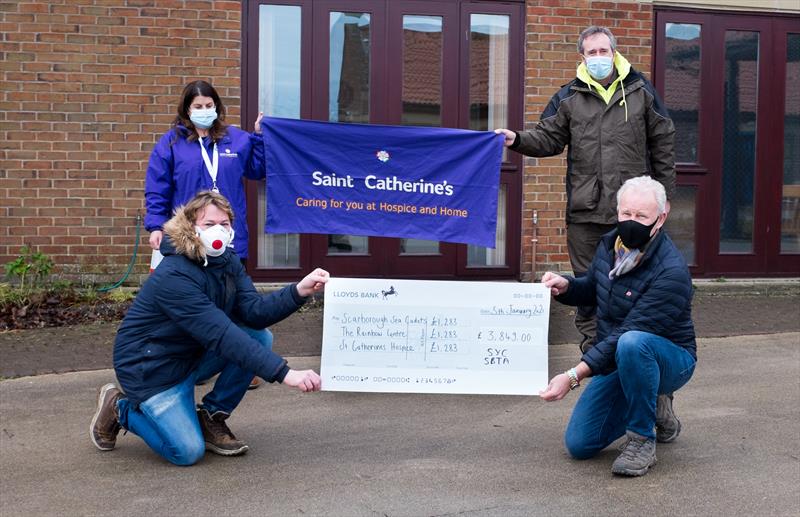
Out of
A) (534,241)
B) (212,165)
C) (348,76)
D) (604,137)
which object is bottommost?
(534,241)

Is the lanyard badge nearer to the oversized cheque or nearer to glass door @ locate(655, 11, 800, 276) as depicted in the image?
the oversized cheque

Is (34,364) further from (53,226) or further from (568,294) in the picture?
(568,294)

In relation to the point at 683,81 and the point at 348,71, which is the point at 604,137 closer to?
the point at 348,71

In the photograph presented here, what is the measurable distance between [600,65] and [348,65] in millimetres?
4360

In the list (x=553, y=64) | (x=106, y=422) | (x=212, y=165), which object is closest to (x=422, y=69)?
(x=553, y=64)

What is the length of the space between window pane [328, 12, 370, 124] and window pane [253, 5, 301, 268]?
338 mm

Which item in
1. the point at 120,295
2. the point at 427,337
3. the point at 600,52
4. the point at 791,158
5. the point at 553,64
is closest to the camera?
the point at 427,337

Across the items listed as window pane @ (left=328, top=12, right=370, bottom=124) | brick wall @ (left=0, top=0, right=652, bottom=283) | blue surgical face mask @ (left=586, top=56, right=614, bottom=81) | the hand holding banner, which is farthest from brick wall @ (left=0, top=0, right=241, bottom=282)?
blue surgical face mask @ (left=586, top=56, right=614, bottom=81)

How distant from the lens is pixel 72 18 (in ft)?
29.6

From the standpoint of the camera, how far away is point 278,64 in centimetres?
955

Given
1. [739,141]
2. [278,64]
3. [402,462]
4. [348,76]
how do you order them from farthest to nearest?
[739,141]
[348,76]
[278,64]
[402,462]

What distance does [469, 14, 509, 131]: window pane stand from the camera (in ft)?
32.3

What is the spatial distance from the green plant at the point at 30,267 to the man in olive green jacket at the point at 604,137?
5.06 meters

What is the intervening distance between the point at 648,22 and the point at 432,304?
5.95 meters
